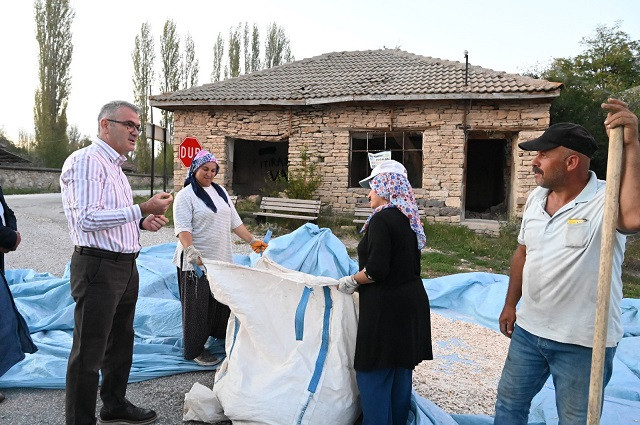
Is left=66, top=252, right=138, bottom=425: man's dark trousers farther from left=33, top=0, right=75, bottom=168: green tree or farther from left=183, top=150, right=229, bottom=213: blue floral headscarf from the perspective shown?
left=33, top=0, right=75, bottom=168: green tree

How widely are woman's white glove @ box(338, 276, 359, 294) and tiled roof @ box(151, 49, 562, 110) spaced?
8808 millimetres

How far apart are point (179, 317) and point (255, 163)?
43.8 feet

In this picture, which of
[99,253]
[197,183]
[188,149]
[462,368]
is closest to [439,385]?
[462,368]

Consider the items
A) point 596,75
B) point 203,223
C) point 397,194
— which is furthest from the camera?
point 596,75

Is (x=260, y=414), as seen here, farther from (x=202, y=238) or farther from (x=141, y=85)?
(x=141, y=85)

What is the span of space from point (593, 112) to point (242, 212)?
10828 mm

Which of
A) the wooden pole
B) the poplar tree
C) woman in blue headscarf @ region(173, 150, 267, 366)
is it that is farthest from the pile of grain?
the poplar tree

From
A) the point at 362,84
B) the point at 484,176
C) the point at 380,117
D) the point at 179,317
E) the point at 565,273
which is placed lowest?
the point at 179,317

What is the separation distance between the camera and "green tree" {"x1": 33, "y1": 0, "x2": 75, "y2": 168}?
87.1 feet

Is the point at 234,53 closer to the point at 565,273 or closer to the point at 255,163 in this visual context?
the point at 255,163

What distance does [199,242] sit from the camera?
11.8 feet

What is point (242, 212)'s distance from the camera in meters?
12.2

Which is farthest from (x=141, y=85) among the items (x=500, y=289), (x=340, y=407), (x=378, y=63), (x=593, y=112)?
(x=340, y=407)

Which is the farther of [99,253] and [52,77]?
[52,77]
